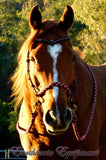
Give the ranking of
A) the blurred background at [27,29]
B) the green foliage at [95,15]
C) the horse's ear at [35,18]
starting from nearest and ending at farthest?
1. the horse's ear at [35,18]
2. the green foliage at [95,15]
3. the blurred background at [27,29]

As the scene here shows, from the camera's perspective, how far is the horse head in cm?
254

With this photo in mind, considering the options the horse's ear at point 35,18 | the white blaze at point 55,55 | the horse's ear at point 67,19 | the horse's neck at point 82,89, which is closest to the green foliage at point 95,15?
the horse's neck at point 82,89

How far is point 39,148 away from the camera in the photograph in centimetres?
320

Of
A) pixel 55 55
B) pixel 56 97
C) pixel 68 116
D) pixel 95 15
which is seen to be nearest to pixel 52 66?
pixel 55 55

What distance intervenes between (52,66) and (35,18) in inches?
28.3

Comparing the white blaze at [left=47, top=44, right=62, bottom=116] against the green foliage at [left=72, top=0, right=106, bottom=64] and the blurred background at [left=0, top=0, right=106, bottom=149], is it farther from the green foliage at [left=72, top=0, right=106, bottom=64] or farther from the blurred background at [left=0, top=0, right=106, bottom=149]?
the green foliage at [left=72, top=0, right=106, bottom=64]

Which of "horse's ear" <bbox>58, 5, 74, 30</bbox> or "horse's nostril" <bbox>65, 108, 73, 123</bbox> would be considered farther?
"horse's ear" <bbox>58, 5, 74, 30</bbox>

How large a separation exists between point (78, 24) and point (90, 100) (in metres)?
23.0

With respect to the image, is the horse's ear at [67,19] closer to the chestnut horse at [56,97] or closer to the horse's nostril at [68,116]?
the chestnut horse at [56,97]

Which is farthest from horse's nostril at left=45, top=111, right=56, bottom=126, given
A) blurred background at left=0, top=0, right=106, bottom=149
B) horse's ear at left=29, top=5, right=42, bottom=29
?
blurred background at left=0, top=0, right=106, bottom=149

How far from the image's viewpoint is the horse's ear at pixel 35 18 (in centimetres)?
307

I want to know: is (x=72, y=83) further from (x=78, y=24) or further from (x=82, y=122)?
(x=78, y=24)

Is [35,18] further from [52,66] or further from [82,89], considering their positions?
[82,89]

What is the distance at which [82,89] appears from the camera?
3412 mm
